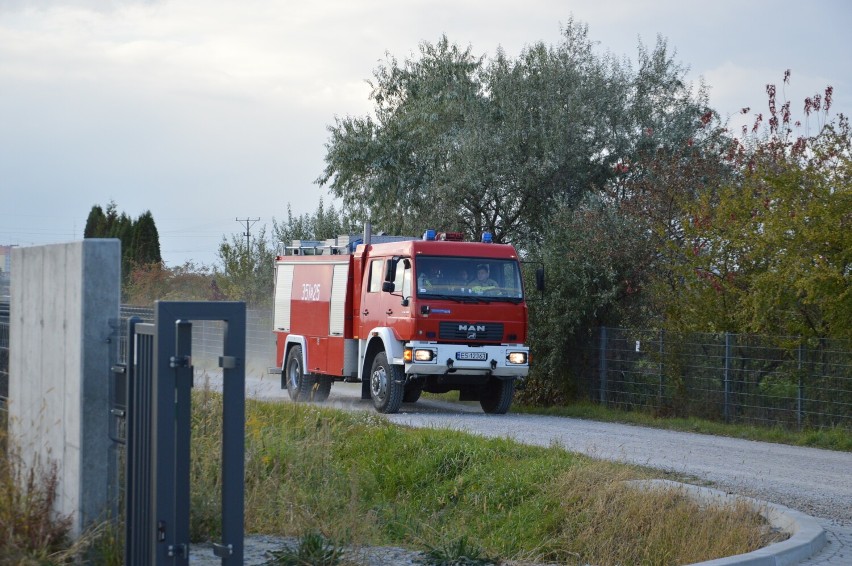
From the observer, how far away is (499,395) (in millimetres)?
21281

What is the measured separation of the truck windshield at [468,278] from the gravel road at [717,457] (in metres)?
2.17

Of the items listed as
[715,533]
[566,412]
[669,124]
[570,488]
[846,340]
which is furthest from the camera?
[669,124]

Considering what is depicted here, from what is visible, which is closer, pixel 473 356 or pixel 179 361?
pixel 179 361

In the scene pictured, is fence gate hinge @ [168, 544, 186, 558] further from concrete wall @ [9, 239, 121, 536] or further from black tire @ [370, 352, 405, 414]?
black tire @ [370, 352, 405, 414]

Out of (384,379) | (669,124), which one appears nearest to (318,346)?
(384,379)

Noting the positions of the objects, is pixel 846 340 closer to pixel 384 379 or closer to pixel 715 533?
pixel 384 379

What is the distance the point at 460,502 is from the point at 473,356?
844 centimetres

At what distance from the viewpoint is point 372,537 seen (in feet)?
27.1

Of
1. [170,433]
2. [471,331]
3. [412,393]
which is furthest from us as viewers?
[412,393]

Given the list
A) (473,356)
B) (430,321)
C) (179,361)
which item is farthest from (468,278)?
(179,361)

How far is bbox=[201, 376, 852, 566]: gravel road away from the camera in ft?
36.2

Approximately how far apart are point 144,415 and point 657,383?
54.9 feet

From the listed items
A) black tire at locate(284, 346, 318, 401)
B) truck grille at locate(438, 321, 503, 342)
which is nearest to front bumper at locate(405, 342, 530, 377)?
truck grille at locate(438, 321, 503, 342)

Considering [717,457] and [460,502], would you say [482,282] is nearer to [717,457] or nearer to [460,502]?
[717,457]
